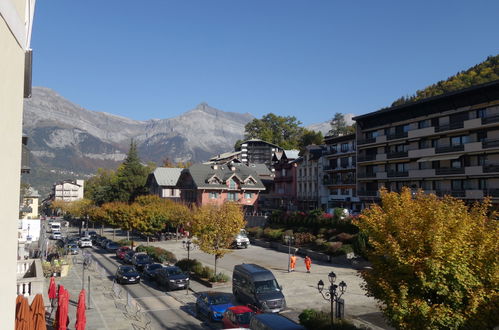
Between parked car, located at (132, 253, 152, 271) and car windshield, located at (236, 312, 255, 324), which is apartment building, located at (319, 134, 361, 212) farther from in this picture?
car windshield, located at (236, 312, 255, 324)

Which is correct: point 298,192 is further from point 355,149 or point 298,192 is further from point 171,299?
point 171,299

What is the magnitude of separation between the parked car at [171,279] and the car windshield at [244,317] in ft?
35.7

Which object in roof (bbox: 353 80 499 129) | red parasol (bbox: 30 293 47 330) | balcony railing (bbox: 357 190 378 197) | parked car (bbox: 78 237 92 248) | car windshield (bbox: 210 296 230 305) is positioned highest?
roof (bbox: 353 80 499 129)

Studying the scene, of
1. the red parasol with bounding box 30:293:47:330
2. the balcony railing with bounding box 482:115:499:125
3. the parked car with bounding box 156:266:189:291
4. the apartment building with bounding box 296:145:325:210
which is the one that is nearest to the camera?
the red parasol with bounding box 30:293:47:330

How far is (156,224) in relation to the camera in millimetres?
53219

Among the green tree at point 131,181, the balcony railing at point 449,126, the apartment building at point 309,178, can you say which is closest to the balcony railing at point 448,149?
the balcony railing at point 449,126

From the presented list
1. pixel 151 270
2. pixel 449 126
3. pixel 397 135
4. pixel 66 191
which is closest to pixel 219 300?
pixel 151 270

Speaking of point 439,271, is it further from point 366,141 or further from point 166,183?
point 166,183

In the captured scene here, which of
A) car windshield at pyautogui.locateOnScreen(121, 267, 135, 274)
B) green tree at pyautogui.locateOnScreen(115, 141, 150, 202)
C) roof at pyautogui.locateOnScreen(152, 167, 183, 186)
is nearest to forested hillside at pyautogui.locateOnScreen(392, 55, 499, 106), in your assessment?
roof at pyautogui.locateOnScreen(152, 167, 183, 186)

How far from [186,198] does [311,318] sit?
206 feet

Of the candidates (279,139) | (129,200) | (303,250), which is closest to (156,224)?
(303,250)

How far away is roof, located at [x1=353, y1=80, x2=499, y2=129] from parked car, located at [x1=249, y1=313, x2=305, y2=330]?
→ 3758cm

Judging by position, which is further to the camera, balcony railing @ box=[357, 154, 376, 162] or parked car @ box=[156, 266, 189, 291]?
balcony railing @ box=[357, 154, 376, 162]

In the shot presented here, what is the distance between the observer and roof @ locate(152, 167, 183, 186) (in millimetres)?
87312
